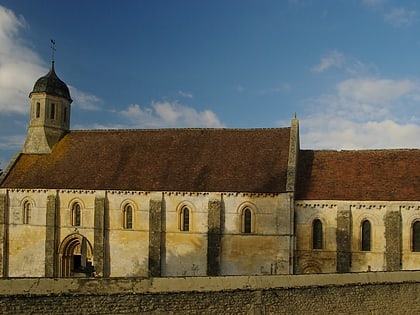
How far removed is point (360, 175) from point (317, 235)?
15.1ft

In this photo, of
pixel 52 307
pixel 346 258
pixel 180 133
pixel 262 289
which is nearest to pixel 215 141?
pixel 180 133

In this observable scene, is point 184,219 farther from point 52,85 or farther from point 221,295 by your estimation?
point 52,85

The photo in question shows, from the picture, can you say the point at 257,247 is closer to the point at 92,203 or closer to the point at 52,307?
the point at 92,203

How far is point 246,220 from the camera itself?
2616 cm

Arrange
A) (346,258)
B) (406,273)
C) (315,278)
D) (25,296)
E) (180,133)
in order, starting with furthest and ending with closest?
1. (180,133)
2. (346,258)
3. (406,273)
4. (315,278)
5. (25,296)

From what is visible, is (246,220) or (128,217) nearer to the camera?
(246,220)

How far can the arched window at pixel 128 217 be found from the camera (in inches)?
1096

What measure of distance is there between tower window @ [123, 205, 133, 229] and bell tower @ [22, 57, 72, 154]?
8687 millimetres

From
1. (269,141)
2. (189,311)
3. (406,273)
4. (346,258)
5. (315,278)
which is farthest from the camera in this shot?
(269,141)

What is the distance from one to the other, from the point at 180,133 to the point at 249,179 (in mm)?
7019

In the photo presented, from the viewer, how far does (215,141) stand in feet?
98.1

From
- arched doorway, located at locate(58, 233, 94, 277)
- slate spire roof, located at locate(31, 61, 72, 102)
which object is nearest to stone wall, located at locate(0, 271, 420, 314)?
arched doorway, located at locate(58, 233, 94, 277)

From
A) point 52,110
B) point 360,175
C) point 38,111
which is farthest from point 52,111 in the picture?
point 360,175

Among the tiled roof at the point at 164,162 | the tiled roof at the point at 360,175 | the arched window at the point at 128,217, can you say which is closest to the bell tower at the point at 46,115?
the tiled roof at the point at 164,162
